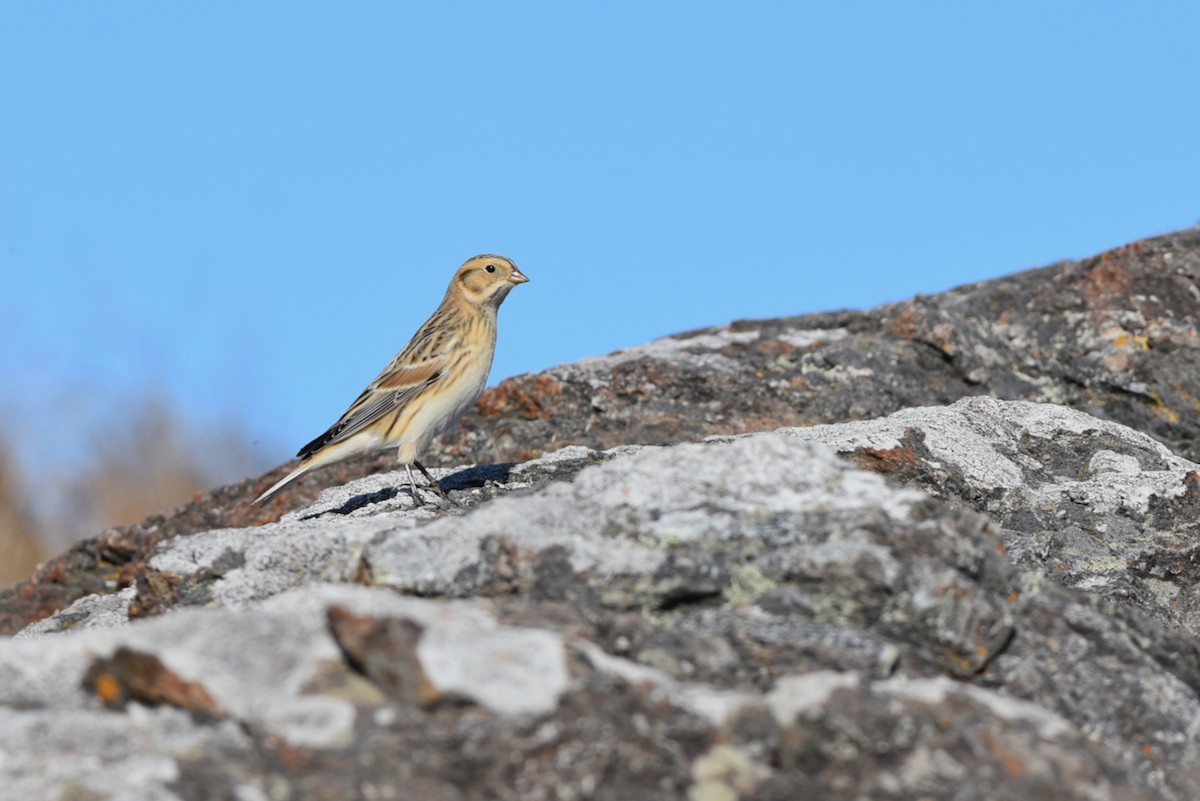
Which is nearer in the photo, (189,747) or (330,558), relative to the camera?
(189,747)

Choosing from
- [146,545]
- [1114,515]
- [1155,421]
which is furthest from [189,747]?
[1155,421]

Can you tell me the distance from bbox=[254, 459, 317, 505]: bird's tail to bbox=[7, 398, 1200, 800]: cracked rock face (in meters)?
2.03

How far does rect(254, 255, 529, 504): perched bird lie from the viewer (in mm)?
6938

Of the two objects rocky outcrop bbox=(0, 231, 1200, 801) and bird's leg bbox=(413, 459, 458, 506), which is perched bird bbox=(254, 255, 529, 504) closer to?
bird's leg bbox=(413, 459, 458, 506)

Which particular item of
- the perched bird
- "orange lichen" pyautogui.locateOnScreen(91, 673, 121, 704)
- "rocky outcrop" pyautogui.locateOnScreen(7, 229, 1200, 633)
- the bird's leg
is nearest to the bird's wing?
the perched bird

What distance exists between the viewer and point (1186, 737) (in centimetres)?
331

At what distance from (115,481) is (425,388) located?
20.1 ft

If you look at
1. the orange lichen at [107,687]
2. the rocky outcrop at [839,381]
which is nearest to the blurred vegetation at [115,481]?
the rocky outcrop at [839,381]

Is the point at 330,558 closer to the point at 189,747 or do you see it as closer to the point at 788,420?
the point at 189,747

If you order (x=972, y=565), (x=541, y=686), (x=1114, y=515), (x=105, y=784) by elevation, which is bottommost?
(x=105, y=784)

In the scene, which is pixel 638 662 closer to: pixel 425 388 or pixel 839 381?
pixel 425 388

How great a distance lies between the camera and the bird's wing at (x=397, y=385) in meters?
7.03

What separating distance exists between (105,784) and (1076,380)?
6101mm

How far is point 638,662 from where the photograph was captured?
297 centimetres
